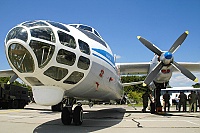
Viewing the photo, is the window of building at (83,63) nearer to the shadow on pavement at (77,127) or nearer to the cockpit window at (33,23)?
the cockpit window at (33,23)

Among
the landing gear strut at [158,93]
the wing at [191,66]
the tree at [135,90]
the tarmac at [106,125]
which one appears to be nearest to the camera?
the tarmac at [106,125]

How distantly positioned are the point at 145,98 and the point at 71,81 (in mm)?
12926

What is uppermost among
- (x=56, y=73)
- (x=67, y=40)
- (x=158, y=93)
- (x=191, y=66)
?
(x=191, y=66)

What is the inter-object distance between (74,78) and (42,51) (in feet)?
5.30

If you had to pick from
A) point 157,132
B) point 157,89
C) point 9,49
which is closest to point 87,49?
point 9,49

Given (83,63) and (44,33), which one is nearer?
(44,33)

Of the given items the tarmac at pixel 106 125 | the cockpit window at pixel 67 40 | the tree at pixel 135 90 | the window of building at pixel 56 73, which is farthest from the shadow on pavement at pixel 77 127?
the tree at pixel 135 90

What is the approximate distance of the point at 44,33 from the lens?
7062 millimetres

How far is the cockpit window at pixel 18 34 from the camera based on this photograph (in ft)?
22.3

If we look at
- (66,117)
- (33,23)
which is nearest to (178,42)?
(66,117)

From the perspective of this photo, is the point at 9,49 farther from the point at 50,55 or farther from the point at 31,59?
the point at 50,55

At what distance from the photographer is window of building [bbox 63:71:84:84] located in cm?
776

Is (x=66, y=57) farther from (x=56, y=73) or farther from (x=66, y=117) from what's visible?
(x=66, y=117)

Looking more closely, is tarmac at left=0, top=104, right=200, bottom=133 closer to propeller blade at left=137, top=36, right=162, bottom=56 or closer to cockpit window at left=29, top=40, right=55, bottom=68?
cockpit window at left=29, top=40, right=55, bottom=68
